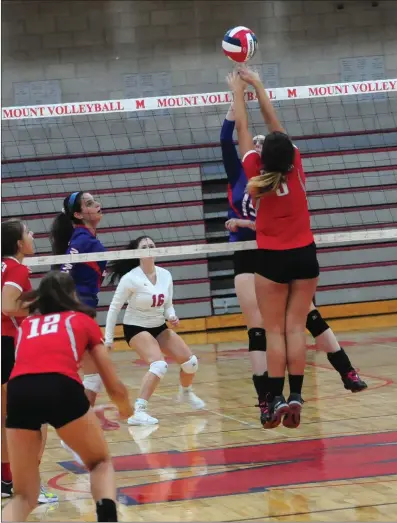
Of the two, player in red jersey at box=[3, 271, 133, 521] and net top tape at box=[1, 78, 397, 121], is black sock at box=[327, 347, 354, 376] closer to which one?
net top tape at box=[1, 78, 397, 121]

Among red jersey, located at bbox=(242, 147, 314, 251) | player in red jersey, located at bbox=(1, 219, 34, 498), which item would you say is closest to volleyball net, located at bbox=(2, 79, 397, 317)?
red jersey, located at bbox=(242, 147, 314, 251)

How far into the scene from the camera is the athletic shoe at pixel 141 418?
26.1 feet

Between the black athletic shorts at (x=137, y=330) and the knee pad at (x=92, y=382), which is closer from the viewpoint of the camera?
the knee pad at (x=92, y=382)

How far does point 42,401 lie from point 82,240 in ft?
9.53

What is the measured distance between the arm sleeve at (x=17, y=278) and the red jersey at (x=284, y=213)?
1.42 m

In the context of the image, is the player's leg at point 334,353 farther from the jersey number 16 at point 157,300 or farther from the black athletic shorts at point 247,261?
the jersey number 16 at point 157,300

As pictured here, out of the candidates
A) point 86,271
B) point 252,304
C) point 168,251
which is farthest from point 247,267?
point 86,271

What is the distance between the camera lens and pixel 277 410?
5801mm

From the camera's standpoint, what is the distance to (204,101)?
7.15 meters

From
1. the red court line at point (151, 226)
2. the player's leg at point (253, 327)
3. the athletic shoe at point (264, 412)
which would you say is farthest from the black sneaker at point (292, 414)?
the red court line at point (151, 226)

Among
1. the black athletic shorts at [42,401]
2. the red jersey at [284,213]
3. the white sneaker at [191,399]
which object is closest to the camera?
the black athletic shorts at [42,401]

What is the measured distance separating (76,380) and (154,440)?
3.08 meters

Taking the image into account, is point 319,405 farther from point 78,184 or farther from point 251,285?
point 78,184

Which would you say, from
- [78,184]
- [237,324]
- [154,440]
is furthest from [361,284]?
[154,440]
